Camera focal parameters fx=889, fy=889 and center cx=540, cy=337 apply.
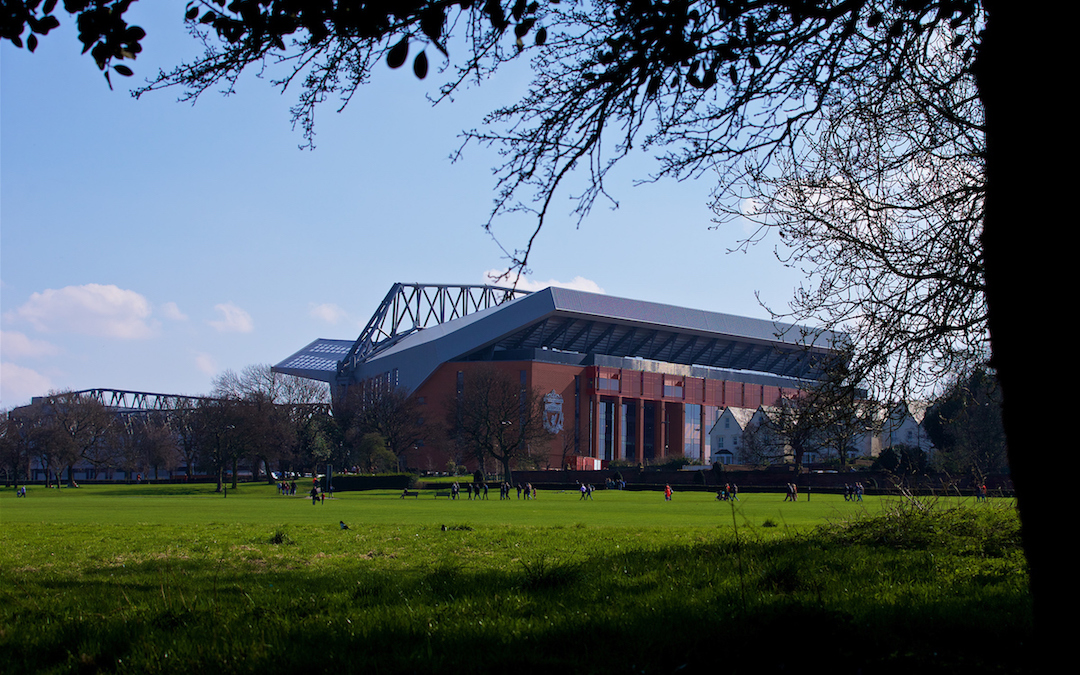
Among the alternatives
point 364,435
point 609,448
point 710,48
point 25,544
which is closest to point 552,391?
point 609,448

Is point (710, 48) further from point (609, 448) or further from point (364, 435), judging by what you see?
point (609, 448)

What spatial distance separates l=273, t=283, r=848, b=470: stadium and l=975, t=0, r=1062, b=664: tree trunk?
88483mm

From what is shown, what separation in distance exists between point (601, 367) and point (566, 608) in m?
96.7

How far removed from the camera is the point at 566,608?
225 inches

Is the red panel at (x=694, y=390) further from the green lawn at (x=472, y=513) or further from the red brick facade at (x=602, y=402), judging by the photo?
the green lawn at (x=472, y=513)

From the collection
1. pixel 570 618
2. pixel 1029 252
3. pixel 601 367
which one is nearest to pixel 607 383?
pixel 601 367

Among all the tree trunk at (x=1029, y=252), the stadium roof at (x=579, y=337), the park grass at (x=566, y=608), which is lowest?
the park grass at (x=566, y=608)

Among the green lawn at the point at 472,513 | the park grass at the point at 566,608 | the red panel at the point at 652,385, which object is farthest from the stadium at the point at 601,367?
the park grass at the point at 566,608

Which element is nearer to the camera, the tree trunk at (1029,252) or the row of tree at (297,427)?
the tree trunk at (1029,252)

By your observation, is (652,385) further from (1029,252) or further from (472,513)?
(1029,252)

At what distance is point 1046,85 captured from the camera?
3.06m

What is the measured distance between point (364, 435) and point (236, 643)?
76.9 meters

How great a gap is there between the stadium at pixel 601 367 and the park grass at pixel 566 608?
82308mm

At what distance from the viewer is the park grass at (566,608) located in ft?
14.1
